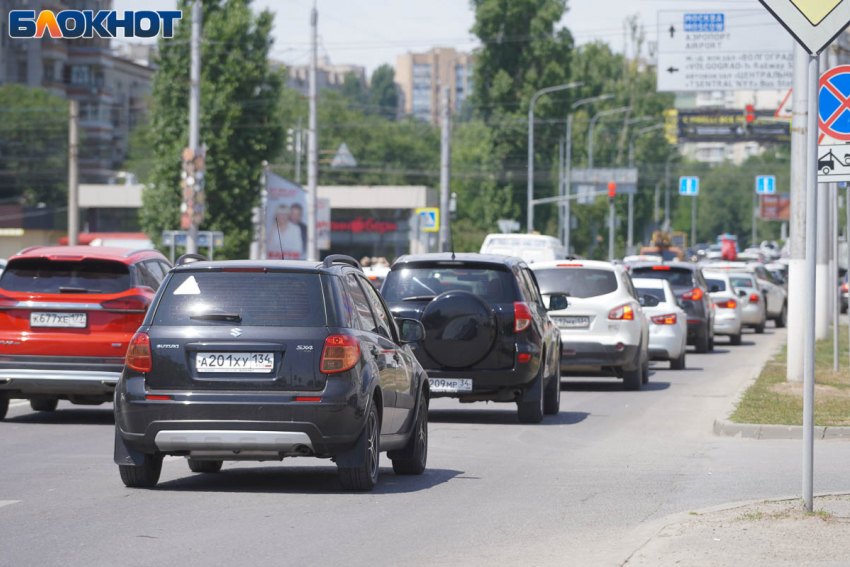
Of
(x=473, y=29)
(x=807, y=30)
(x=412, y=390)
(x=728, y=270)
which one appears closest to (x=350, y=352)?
(x=412, y=390)

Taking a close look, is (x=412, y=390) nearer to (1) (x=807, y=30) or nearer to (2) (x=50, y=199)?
(1) (x=807, y=30)

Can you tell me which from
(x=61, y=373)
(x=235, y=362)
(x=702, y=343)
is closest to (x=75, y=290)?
(x=61, y=373)

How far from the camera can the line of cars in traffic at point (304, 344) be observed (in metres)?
9.09

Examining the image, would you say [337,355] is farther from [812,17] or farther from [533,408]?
[533,408]

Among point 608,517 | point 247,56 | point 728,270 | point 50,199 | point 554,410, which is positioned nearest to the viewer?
point 608,517

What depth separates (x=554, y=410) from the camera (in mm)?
16031

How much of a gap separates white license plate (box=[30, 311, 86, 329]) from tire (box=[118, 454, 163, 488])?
469 cm

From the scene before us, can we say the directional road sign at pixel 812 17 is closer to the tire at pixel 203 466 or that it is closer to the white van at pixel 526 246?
the tire at pixel 203 466

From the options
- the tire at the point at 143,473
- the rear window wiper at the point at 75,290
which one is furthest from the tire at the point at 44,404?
the tire at the point at 143,473

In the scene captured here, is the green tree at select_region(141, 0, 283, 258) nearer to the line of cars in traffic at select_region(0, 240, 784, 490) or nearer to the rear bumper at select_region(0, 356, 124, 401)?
the line of cars in traffic at select_region(0, 240, 784, 490)

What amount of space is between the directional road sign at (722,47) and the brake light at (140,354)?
3555 cm

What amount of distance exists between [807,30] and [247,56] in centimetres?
5311

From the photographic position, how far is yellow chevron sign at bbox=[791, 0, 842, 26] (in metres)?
8.07

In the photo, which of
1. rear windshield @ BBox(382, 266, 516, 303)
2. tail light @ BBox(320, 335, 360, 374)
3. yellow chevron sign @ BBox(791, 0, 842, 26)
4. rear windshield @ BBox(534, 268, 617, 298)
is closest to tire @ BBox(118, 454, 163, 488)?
tail light @ BBox(320, 335, 360, 374)
